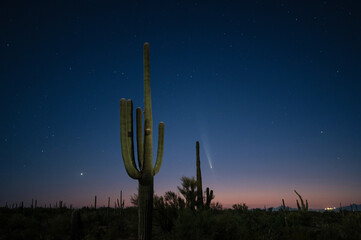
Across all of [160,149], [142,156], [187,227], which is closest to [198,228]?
[187,227]

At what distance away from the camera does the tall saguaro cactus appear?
8761 millimetres

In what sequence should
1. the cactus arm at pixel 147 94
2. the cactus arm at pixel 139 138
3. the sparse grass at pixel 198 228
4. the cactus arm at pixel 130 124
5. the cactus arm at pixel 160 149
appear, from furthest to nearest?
the cactus arm at pixel 160 149
the cactus arm at pixel 147 94
the cactus arm at pixel 139 138
the cactus arm at pixel 130 124
the sparse grass at pixel 198 228

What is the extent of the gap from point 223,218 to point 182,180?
532cm

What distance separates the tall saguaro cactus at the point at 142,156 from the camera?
28.7 feet

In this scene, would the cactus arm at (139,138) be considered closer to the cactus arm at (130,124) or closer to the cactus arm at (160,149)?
the cactus arm at (130,124)

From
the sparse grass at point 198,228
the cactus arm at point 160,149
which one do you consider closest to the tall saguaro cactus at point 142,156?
the cactus arm at point 160,149

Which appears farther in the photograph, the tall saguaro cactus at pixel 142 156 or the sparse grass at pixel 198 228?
the tall saguaro cactus at pixel 142 156

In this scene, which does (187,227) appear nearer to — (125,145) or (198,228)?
(198,228)

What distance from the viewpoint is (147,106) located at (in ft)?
33.1

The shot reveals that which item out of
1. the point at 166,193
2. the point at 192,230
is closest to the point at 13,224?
the point at 166,193

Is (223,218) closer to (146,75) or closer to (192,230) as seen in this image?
(192,230)

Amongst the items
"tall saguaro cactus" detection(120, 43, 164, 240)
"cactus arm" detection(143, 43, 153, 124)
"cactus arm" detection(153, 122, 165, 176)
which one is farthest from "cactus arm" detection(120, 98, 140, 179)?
"cactus arm" detection(153, 122, 165, 176)

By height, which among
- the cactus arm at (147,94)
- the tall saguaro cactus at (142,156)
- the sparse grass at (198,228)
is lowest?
the sparse grass at (198,228)

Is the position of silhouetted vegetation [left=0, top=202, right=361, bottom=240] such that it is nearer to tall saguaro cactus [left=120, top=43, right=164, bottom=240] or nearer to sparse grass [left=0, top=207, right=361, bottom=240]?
sparse grass [left=0, top=207, right=361, bottom=240]
